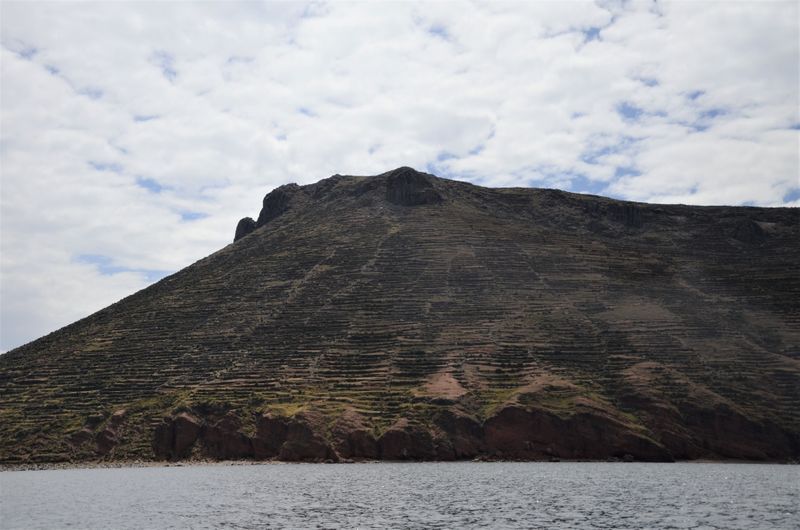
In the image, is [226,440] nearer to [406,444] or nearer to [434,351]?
[406,444]

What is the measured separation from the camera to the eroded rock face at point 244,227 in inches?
7677

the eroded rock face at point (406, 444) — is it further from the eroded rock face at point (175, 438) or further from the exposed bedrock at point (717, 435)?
the exposed bedrock at point (717, 435)

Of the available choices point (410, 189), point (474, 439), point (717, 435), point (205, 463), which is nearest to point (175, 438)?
point (205, 463)

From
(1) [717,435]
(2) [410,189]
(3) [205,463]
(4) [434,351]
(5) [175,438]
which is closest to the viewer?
(1) [717,435]

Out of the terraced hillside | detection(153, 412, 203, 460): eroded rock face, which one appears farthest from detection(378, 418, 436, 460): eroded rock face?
detection(153, 412, 203, 460): eroded rock face

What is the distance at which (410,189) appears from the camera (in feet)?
551

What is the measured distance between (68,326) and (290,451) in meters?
62.7

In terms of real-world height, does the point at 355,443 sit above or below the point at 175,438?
below

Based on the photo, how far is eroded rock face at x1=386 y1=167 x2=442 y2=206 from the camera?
544 ft

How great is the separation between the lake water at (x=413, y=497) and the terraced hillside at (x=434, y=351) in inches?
255

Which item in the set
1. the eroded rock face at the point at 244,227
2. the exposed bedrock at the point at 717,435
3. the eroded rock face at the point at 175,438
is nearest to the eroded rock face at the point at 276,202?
the eroded rock face at the point at 244,227

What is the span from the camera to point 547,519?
158 ft

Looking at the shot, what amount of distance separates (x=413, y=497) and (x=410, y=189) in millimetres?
112740

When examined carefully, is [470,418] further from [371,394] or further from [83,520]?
[83,520]
